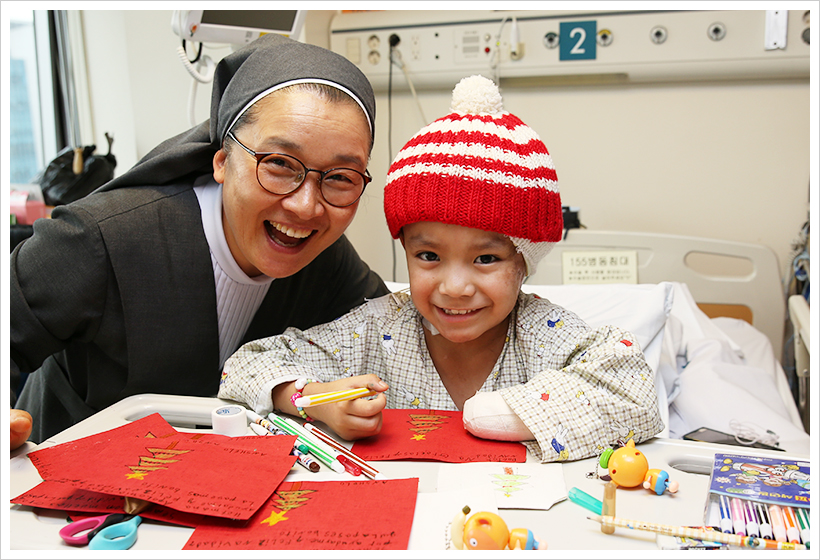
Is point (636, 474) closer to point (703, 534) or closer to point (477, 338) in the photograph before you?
point (703, 534)

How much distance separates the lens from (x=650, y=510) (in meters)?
0.77

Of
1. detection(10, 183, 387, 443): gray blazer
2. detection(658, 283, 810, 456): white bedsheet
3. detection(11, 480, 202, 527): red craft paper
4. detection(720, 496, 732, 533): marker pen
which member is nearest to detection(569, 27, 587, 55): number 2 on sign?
detection(658, 283, 810, 456): white bedsheet

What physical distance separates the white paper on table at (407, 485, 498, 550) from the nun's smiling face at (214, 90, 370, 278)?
0.58 metres

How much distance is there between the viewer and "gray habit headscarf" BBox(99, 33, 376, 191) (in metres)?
1.17

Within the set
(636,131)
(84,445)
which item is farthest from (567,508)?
(636,131)

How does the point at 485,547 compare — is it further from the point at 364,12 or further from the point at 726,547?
the point at 364,12

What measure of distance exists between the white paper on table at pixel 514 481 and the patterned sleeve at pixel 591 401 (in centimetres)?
5

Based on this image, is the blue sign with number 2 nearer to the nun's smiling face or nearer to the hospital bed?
the hospital bed

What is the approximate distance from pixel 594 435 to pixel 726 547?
28 centimetres

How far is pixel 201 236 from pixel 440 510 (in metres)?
0.80

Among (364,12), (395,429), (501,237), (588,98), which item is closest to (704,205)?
(588,98)

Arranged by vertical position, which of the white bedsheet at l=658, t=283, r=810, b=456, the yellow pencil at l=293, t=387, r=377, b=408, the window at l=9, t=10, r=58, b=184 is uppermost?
the window at l=9, t=10, r=58, b=184

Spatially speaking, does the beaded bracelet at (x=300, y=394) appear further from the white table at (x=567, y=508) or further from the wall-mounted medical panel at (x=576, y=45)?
the wall-mounted medical panel at (x=576, y=45)

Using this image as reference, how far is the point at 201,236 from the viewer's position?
129 centimetres
